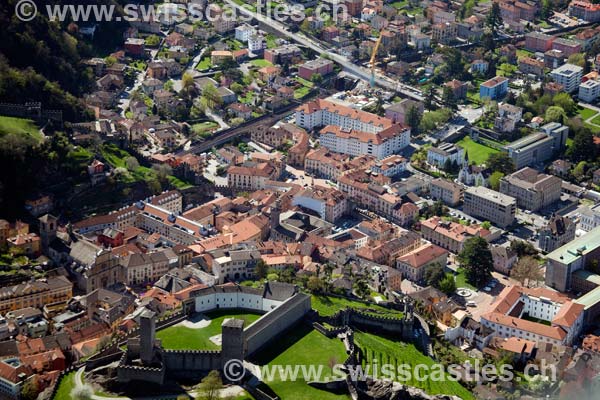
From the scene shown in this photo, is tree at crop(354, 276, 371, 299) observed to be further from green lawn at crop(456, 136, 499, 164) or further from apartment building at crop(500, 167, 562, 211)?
green lawn at crop(456, 136, 499, 164)

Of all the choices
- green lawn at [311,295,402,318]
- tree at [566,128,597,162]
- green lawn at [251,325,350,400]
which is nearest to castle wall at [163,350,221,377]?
green lawn at [251,325,350,400]

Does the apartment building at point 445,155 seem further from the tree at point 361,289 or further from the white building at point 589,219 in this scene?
the tree at point 361,289

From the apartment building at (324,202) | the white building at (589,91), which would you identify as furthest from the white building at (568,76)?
the apartment building at (324,202)

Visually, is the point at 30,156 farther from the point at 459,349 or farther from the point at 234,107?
the point at 459,349

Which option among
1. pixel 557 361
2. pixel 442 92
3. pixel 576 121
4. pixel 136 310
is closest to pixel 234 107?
pixel 442 92

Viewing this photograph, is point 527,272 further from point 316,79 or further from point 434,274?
point 316,79

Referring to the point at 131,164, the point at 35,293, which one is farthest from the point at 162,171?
the point at 35,293
